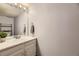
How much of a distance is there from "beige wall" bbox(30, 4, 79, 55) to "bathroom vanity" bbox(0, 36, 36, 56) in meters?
0.11

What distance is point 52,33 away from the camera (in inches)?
66.2

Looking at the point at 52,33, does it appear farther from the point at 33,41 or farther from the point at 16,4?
the point at 16,4

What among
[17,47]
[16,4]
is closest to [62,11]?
[16,4]

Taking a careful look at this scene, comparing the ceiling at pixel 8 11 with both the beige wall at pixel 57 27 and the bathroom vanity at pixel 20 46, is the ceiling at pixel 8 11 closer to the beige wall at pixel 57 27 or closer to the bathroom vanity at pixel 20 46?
the beige wall at pixel 57 27

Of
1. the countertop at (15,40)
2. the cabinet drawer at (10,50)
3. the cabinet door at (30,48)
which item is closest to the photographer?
the cabinet drawer at (10,50)

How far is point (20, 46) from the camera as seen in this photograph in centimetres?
161

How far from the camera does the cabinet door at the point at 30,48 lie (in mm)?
1640

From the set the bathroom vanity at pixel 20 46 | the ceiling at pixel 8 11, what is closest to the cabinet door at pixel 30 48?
the bathroom vanity at pixel 20 46

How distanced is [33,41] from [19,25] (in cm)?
26

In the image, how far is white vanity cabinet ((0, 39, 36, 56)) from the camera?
149cm

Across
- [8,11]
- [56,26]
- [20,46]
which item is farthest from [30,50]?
[8,11]

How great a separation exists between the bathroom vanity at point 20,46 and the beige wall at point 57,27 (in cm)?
11

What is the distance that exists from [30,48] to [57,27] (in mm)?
415

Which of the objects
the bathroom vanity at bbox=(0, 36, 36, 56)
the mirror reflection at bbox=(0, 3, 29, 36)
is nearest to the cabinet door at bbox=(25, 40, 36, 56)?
the bathroom vanity at bbox=(0, 36, 36, 56)
